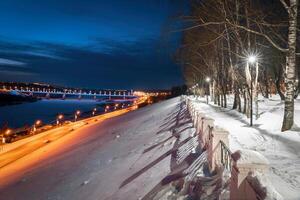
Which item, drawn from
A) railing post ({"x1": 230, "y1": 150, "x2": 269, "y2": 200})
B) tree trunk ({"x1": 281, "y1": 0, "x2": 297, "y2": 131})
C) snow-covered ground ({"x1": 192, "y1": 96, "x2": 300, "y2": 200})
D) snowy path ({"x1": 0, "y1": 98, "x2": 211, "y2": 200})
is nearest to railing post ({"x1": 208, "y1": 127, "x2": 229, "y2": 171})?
snowy path ({"x1": 0, "y1": 98, "x2": 211, "y2": 200})

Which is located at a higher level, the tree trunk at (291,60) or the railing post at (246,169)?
the tree trunk at (291,60)

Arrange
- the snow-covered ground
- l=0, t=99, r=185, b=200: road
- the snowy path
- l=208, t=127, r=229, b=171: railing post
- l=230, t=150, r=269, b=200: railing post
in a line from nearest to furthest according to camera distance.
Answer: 1. l=230, t=150, r=269, b=200: railing post
2. the snow-covered ground
3. l=208, t=127, r=229, b=171: railing post
4. the snowy path
5. l=0, t=99, r=185, b=200: road

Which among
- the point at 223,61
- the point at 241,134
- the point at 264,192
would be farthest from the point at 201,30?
the point at 264,192

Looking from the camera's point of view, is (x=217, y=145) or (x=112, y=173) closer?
(x=217, y=145)

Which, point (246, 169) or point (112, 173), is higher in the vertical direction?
point (246, 169)

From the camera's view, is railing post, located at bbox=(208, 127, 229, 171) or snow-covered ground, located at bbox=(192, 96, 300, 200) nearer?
snow-covered ground, located at bbox=(192, 96, 300, 200)

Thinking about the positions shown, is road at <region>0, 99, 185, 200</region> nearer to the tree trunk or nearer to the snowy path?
the snowy path

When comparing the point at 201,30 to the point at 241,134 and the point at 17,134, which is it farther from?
the point at 17,134

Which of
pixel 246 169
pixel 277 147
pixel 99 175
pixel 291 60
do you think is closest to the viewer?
pixel 246 169

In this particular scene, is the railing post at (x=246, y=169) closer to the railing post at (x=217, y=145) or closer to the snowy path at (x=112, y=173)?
the railing post at (x=217, y=145)

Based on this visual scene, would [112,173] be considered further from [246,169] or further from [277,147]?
[246,169]

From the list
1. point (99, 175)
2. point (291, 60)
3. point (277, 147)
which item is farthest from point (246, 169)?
point (291, 60)

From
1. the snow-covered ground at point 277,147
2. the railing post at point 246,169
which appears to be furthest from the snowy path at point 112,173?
the railing post at point 246,169

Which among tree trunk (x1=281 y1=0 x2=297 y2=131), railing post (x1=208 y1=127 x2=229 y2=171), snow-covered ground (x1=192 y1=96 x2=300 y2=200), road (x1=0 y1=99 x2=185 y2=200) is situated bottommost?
road (x1=0 y1=99 x2=185 y2=200)
